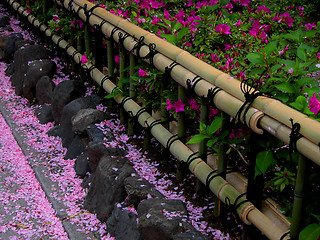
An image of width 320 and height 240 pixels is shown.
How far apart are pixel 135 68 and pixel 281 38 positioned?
1.26m

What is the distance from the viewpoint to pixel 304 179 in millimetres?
2635

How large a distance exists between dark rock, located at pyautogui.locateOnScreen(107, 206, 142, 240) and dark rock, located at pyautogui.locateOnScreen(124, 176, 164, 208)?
0.11 m

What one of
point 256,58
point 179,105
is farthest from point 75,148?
point 256,58

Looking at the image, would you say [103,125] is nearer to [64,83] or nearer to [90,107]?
[90,107]

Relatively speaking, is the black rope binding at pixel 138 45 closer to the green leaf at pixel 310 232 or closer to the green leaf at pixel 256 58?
the green leaf at pixel 256 58

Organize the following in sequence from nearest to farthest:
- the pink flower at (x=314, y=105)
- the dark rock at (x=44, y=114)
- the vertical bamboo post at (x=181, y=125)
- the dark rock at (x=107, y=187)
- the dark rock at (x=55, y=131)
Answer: the pink flower at (x=314, y=105) < the vertical bamboo post at (x=181, y=125) < the dark rock at (x=107, y=187) < the dark rock at (x=55, y=131) < the dark rock at (x=44, y=114)

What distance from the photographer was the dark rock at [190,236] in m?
3.25

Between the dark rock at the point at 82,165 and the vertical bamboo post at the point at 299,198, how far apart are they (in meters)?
2.53

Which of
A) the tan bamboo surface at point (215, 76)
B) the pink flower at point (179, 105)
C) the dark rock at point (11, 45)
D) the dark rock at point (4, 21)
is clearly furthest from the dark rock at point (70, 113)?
the dark rock at point (4, 21)

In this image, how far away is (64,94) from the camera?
566 centimetres

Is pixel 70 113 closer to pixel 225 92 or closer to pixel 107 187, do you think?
pixel 107 187

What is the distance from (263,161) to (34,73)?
4205 mm

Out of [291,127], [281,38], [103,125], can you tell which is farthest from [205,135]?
[103,125]

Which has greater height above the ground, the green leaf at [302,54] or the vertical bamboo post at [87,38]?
the green leaf at [302,54]
